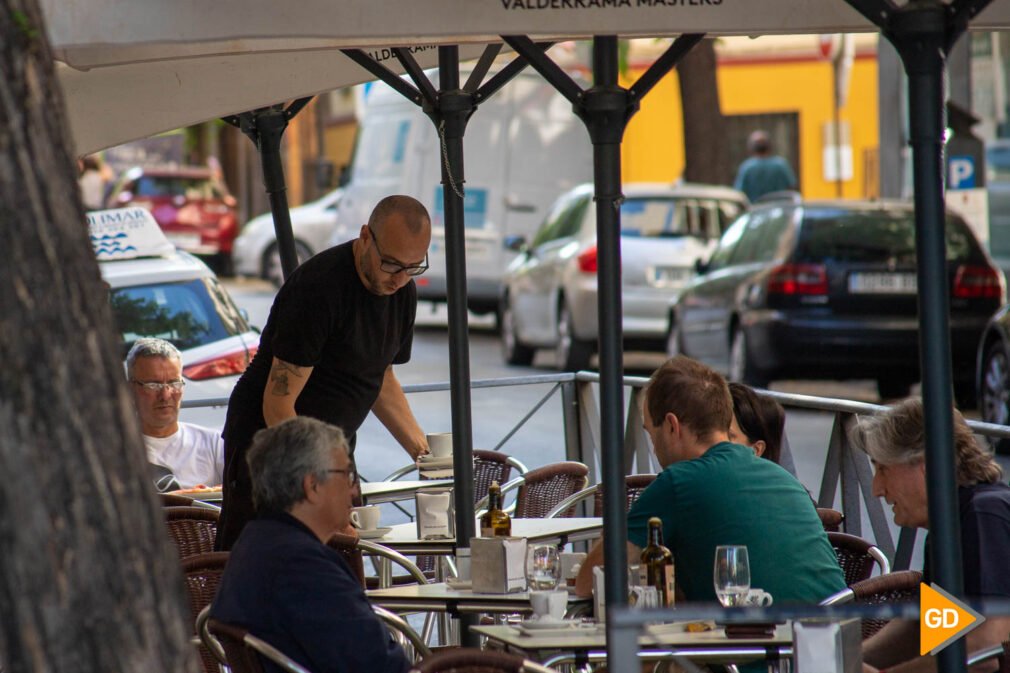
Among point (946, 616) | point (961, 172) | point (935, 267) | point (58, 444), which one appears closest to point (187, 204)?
point (961, 172)

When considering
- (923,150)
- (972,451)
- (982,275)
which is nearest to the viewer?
A: (923,150)

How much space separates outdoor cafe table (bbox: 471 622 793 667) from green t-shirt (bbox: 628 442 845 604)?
0.28 metres

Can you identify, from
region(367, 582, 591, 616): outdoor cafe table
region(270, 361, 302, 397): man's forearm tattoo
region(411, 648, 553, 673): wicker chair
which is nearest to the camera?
region(411, 648, 553, 673): wicker chair

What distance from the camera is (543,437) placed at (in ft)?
35.1

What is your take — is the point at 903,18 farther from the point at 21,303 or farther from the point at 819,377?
the point at 819,377

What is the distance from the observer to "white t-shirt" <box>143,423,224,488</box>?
722cm

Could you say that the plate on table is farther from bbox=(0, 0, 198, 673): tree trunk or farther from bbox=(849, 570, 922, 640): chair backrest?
bbox=(0, 0, 198, 673): tree trunk

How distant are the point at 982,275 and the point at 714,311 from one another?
219cm

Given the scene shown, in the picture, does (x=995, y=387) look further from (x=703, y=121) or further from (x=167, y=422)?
(x=703, y=121)

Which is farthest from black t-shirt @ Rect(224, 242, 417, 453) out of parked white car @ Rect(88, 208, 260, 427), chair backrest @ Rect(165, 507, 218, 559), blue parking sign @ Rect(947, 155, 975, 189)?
blue parking sign @ Rect(947, 155, 975, 189)

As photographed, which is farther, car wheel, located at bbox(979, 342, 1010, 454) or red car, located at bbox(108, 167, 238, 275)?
red car, located at bbox(108, 167, 238, 275)

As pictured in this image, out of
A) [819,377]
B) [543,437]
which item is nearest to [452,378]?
[543,437]

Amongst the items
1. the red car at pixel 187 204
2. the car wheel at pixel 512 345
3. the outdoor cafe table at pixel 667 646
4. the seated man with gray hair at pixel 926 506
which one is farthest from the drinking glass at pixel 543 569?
the red car at pixel 187 204

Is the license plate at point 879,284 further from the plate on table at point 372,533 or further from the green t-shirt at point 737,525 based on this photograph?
the green t-shirt at point 737,525
